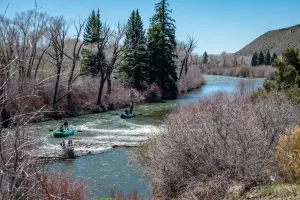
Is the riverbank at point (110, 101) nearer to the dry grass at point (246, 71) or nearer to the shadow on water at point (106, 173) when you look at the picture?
the shadow on water at point (106, 173)

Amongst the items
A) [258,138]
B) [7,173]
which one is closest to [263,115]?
[258,138]

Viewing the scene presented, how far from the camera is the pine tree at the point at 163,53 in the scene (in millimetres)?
49812

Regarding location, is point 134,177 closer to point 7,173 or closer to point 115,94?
point 7,173

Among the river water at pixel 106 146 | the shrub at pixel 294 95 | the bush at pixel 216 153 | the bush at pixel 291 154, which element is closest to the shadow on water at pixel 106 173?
the river water at pixel 106 146

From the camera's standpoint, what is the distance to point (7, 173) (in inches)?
167

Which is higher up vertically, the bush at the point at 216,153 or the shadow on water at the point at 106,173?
the bush at the point at 216,153

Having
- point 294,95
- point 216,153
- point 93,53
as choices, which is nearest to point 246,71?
point 93,53

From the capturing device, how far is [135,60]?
157 feet

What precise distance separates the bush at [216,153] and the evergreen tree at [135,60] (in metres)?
34.0

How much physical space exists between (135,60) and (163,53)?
181 inches

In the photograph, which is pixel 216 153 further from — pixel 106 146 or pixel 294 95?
pixel 106 146

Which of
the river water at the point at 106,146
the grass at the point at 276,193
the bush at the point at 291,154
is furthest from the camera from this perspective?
the river water at the point at 106,146

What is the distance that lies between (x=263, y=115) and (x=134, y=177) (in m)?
6.30

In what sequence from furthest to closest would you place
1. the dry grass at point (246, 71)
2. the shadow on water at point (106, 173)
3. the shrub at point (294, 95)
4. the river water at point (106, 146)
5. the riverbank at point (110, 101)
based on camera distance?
the dry grass at point (246, 71) → the riverbank at point (110, 101) → the shrub at point (294, 95) → the river water at point (106, 146) → the shadow on water at point (106, 173)
